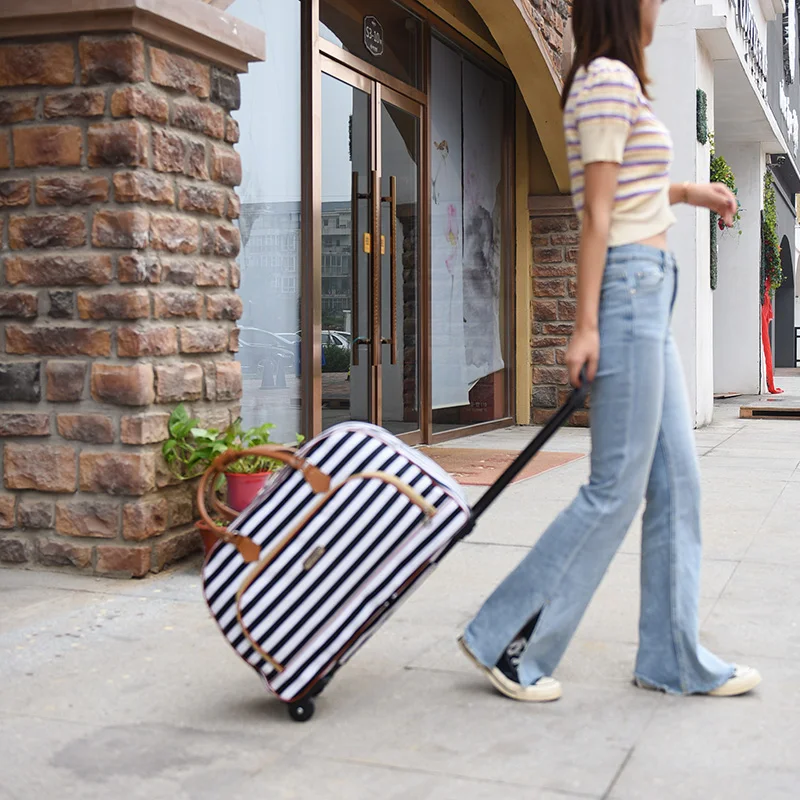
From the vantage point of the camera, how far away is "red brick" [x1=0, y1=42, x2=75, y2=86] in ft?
13.8

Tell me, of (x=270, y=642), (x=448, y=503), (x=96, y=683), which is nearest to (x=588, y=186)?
(x=448, y=503)

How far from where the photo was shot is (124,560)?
4223 millimetres

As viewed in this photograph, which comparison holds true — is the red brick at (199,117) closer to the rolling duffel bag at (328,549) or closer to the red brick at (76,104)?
the red brick at (76,104)

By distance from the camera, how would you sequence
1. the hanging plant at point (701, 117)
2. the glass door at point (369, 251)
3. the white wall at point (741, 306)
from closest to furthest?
1. the glass door at point (369, 251)
2. the hanging plant at point (701, 117)
3. the white wall at point (741, 306)

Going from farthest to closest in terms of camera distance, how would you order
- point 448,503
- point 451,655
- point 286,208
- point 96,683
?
point 286,208
point 451,655
point 96,683
point 448,503

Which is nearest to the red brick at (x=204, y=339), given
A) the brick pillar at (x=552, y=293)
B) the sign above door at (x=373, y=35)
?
the sign above door at (x=373, y=35)

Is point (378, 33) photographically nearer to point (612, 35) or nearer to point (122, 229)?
point (122, 229)

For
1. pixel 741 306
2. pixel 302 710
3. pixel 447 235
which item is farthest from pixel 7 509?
pixel 741 306

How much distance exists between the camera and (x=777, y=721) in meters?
2.75

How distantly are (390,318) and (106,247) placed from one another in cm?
407

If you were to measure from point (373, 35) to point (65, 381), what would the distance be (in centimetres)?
445

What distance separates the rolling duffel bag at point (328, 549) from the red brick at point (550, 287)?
7.96m

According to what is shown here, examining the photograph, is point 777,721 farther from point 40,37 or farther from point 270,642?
point 40,37

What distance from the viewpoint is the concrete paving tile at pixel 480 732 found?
2459 mm
